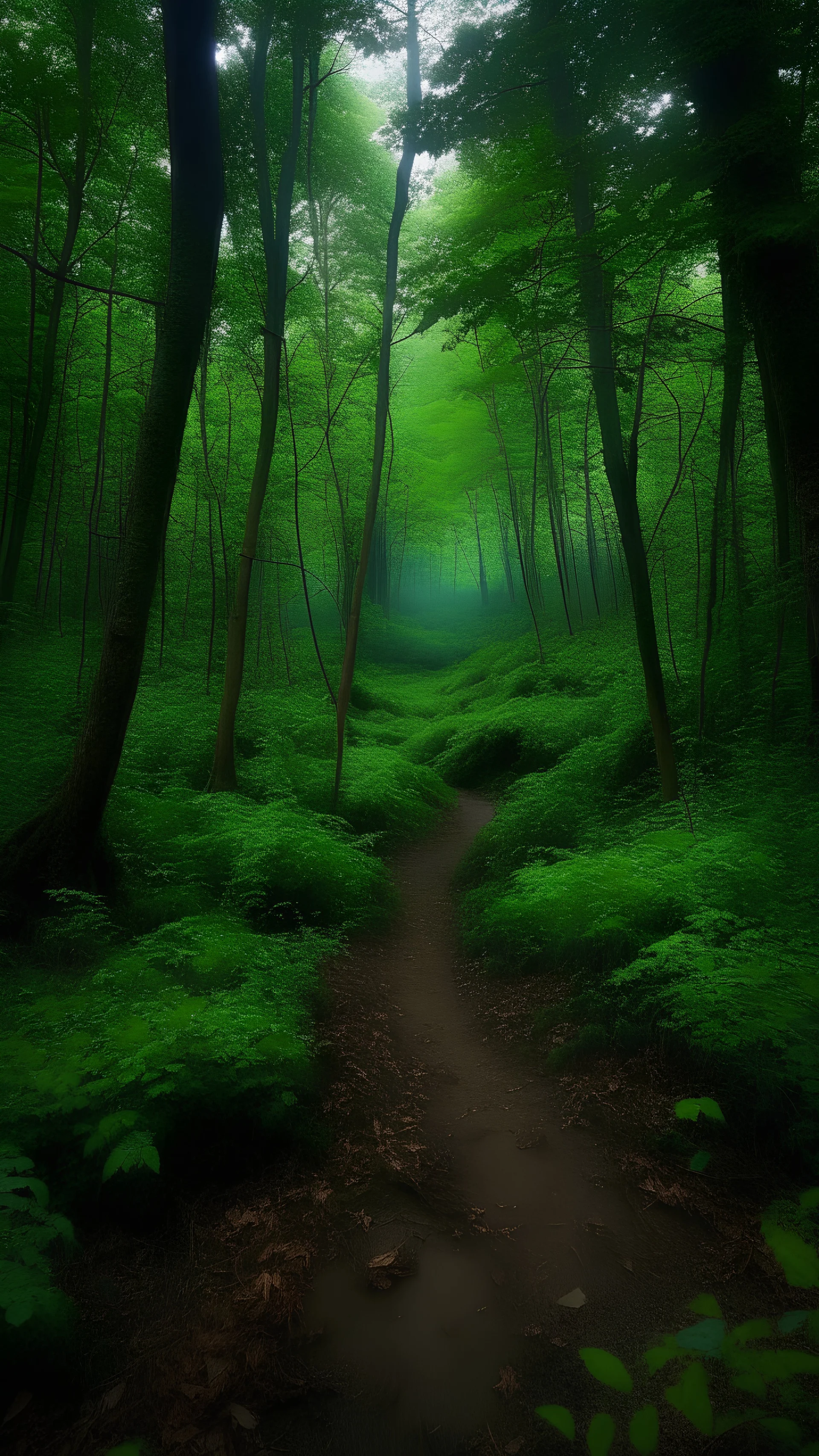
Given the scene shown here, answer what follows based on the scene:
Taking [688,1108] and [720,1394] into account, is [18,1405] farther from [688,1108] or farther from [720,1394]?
[688,1108]

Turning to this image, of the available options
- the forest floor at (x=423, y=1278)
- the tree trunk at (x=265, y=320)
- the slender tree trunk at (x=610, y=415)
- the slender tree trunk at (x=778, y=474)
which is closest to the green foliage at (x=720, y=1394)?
the forest floor at (x=423, y=1278)

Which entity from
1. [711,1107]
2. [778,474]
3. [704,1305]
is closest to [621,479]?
[778,474]

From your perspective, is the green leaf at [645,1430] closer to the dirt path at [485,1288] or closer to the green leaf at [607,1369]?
the green leaf at [607,1369]

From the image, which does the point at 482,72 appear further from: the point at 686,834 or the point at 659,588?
the point at 659,588

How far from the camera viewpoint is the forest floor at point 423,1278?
221cm

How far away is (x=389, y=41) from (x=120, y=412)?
1005 centimetres

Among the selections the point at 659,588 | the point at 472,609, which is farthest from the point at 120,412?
the point at 472,609

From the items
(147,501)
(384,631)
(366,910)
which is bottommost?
(366,910)

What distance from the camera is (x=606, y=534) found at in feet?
66.1

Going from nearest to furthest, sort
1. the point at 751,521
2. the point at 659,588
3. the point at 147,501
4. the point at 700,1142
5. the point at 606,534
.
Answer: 1. the point at 700,1142
2. the point at 147,501
3. the point at 751,521
4. the point at 659,588
5. the point at 606,534

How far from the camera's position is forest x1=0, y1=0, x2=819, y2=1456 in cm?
240

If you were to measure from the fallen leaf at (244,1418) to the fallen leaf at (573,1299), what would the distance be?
1.31 meters

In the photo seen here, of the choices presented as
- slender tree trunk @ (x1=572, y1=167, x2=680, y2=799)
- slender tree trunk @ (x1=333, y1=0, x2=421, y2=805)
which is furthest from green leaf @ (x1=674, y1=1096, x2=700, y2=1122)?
slender tree trunk @ (x1=333, y1=0, x2=421, y2=805)

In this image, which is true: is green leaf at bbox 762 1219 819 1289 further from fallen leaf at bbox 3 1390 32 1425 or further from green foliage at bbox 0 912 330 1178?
fallen leaf at bbox 3 1390 32 1425
